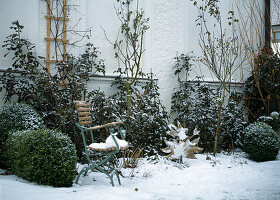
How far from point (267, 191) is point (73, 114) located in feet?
10.6

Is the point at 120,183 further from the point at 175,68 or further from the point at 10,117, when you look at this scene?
the point at 175,68

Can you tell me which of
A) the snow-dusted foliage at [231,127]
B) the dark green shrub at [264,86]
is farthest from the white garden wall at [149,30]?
the snow-dusted foliage at [231,127]

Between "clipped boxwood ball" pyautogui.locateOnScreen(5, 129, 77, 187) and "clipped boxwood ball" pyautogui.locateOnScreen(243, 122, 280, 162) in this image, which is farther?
"clipped boxwood ball" pyautogui.locateOnScreen(243, 122, 280, 162)

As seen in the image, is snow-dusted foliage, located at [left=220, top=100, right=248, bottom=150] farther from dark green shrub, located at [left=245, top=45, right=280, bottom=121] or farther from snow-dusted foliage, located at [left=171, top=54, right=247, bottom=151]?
dark green shrub, located at [left=245, top=45, right=280, bottom=121]

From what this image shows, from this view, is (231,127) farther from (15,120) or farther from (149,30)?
(15,120)

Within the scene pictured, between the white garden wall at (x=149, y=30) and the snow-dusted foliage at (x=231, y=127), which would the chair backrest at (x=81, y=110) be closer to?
the white garden wall at (x=149, y=30)

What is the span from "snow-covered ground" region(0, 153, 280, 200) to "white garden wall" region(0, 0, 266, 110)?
228cm

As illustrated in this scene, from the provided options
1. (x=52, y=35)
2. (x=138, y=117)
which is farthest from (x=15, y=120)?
(x=52, y=35)

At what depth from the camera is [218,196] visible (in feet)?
10.5

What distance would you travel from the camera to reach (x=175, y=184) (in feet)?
12.2

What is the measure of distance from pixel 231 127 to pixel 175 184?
2.91 metres

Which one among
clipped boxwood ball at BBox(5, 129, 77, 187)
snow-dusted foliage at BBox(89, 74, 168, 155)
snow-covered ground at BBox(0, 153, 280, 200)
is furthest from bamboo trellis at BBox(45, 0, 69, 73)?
snow-covered ground at BBox(0, 153, 280, 200)

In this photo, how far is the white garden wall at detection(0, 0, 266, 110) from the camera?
523 centimetres

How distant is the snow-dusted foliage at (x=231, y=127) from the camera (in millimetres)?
5809
